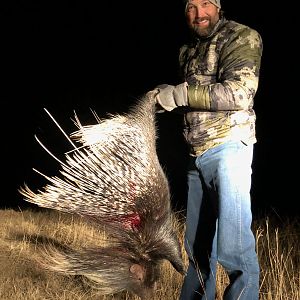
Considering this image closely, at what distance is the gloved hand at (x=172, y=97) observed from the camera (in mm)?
2086

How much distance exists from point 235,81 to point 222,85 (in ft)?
0.16

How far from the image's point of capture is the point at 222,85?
2051 mm

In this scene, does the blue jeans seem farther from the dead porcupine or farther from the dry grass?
the dry grass

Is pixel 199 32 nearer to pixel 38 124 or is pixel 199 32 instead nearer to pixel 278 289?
pixel 278 289

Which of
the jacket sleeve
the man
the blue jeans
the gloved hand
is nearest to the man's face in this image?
the man

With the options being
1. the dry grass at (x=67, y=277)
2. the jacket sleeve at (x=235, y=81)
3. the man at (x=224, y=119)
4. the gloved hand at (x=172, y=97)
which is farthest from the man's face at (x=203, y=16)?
the dry grass at (x=67, y=277)

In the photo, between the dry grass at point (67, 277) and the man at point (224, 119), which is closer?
the man at point (224, 119)

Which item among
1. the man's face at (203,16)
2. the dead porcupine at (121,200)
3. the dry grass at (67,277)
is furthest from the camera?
the dry grass at (67,277)

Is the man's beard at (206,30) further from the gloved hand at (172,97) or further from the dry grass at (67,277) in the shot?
the dry grass at (67,277)

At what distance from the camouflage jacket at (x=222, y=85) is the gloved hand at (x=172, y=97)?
0.07 feet

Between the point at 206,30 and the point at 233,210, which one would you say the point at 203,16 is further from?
the point at 233,210

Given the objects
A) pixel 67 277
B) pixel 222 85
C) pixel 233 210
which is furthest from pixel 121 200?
pixel 67 277

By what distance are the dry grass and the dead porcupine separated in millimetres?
497

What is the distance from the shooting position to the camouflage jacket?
2.06m
